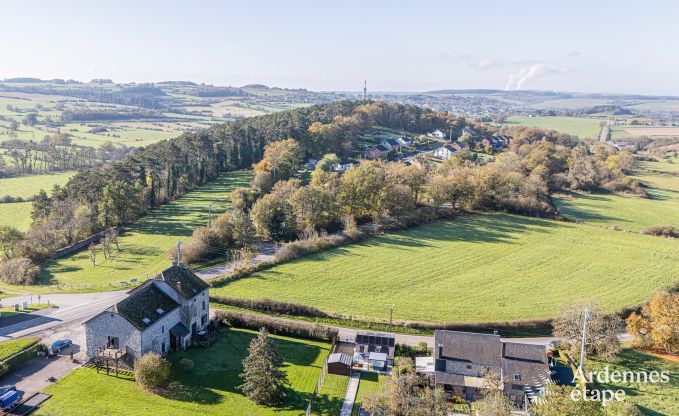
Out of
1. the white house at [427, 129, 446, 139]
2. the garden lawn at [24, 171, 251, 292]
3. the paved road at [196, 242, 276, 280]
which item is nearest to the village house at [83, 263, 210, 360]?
the paved road at [196, 242, 276, 280]

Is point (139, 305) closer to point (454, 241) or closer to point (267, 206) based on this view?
point (267, 206)

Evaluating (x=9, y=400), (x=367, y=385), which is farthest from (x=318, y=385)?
(x=9, y=400)

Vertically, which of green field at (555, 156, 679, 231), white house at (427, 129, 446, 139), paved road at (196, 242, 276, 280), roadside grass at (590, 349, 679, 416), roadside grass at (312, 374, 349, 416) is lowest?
roadside grass at (312, 374, 349, 416)

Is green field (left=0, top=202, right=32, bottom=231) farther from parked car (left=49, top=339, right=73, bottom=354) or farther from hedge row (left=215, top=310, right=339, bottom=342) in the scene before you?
hedge row (left=215, top=310, right=339, bottom=342)

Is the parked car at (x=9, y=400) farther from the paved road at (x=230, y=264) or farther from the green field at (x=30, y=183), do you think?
the green field at (x=30, y=183)

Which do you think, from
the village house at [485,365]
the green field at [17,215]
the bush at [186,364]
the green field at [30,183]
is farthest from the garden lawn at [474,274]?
the green field at [30,183]

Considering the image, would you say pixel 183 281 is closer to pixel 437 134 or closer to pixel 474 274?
pixel 474 274

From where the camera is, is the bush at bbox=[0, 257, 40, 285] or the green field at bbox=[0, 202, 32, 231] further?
the green field at bbox=[0, 202, 32, 231]
